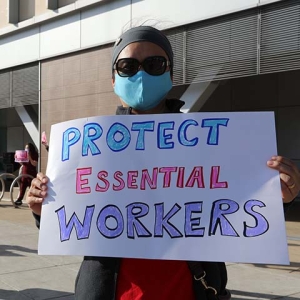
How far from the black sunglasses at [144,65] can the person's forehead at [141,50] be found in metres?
0.02

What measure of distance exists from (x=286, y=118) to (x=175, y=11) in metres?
6.06

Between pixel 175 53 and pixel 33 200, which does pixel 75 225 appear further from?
pixel 175 53

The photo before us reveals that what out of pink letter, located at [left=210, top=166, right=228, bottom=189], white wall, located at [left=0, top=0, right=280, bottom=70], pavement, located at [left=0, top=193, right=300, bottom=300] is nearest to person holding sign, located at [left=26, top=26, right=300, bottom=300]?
pink letter, located at [left=210, top=166, right=228, bottom=189]

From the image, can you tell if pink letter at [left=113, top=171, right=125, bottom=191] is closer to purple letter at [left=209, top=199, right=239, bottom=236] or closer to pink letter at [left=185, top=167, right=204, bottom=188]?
pink letter at [left=185, top=167, right=204, bottom=188]

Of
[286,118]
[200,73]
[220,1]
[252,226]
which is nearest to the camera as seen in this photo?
[252,226]

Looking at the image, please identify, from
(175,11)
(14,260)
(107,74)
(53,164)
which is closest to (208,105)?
(107,74)

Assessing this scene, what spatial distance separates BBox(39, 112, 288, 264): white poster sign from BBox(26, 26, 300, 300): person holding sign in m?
0.05

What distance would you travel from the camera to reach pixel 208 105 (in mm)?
15414

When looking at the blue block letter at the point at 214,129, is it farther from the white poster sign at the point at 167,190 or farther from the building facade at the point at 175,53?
the building facade at the point at 175,53

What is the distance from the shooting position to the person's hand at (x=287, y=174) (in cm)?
178

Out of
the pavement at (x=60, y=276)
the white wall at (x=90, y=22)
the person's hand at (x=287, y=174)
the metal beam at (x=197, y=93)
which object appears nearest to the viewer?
the person's hand at (x=287, y=174)

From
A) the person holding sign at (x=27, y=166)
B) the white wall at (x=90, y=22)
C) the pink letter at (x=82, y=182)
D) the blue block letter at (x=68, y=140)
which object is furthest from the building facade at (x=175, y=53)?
the pink letter at (x=82, y=182)

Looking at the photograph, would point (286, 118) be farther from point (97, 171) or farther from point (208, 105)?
point (97, 171)

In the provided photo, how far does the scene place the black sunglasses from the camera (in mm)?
2016
